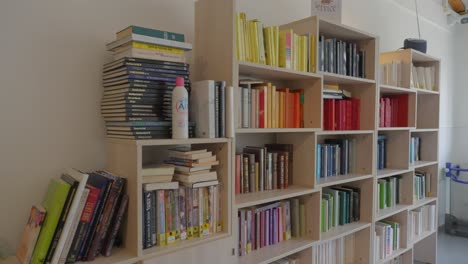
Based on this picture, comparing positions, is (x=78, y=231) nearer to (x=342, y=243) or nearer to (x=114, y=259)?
(x=114, y=259)

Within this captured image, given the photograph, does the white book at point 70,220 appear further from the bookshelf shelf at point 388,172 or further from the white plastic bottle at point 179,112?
the bookshelf shelf at point 388,172

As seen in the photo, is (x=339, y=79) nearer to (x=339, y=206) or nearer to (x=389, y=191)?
(x=339, y=206)

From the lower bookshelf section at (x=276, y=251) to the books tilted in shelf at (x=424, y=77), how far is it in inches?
77.3

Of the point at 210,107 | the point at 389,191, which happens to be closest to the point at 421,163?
the point at 389,191

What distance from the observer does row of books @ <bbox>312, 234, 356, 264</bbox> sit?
7.18ft

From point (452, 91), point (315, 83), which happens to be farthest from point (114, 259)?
point (452, 91)

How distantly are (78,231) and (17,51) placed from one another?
0.77 metres

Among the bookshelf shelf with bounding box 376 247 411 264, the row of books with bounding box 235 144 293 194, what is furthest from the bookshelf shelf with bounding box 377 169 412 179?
the row of books with bounding box 235 144 293 194

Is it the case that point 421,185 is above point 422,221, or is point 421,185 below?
above

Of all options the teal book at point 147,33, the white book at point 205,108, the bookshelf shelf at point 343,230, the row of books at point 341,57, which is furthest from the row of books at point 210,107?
the bookshelf shelf at point 343,230

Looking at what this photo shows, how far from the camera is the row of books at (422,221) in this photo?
3.08 m

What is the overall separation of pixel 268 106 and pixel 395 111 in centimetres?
173

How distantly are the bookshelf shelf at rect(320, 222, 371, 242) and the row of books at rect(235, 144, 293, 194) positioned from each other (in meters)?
0.42

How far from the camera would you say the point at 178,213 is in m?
1.42
